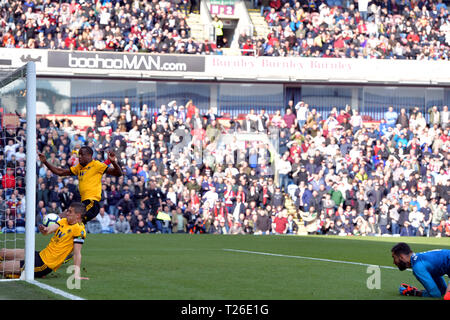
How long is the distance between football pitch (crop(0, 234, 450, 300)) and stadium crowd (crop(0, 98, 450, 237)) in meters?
8.19

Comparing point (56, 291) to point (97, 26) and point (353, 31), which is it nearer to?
point (97, 26)

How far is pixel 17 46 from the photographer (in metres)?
33.2

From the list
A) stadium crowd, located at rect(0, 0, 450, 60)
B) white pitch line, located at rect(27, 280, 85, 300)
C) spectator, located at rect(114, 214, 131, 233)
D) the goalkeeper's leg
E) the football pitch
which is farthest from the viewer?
stadium crowd, located at rect(0, 0, 450, 60)

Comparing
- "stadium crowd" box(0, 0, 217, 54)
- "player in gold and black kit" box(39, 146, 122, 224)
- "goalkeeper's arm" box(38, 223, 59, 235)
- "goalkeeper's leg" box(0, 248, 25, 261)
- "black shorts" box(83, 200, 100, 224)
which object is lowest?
"goalkeeper's leg" box(0, 248, 25, 261)

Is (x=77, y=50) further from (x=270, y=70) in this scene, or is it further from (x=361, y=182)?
(x=361, y=182)

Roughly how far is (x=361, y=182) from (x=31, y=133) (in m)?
21.9

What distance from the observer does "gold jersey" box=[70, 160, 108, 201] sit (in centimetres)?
1389

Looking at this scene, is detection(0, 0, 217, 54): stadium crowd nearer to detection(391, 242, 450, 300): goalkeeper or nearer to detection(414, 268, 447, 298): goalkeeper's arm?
detection(391, 242, 450, 300): goalkeeper

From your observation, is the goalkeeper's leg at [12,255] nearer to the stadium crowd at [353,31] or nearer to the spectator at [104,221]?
the spectator at [104,221]

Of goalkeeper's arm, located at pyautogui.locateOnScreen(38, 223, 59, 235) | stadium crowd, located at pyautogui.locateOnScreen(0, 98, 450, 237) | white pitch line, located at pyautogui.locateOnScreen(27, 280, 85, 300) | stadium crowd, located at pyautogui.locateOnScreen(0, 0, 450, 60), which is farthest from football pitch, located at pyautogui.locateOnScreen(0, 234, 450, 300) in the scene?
stadium crowd, located at pyautogui.locateOnScreen(0, 0, 450, 60)

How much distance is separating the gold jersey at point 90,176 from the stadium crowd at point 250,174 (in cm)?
1252

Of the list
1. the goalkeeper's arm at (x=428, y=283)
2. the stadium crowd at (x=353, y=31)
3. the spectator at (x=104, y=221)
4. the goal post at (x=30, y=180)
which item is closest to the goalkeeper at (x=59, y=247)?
the goal post at (x=30, y=180)

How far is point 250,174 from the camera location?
3117 centimetres
